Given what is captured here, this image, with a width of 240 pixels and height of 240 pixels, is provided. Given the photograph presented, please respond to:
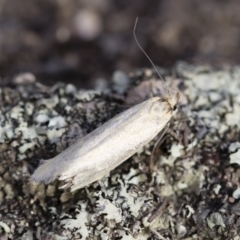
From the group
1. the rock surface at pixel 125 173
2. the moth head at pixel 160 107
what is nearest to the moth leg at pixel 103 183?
the rock surface at pixel 125 173

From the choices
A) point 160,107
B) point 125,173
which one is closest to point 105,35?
point 160,107

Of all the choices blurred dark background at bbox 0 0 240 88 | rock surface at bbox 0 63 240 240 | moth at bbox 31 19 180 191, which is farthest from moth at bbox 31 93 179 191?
blurred dark background at bbox 0 0 240 88

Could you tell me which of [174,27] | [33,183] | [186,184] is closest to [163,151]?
[186,184]

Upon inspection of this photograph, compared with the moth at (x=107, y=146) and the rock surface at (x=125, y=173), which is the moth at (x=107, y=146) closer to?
the moth at (x=107, y=146)

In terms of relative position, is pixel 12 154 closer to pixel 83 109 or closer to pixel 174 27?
pixel 83 109

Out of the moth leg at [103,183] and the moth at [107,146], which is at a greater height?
the moth at [107,146]

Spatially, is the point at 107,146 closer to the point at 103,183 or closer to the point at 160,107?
the point at 103,183
